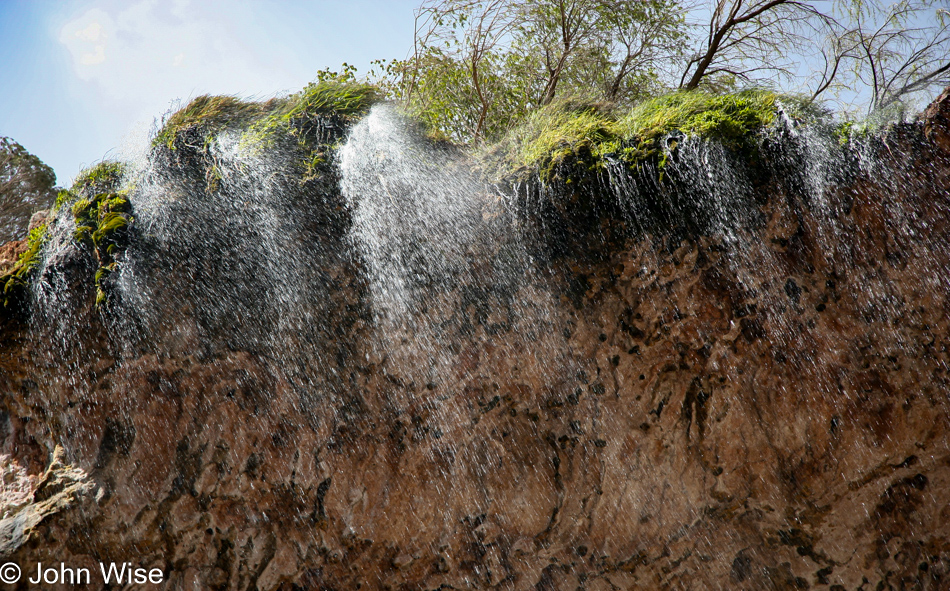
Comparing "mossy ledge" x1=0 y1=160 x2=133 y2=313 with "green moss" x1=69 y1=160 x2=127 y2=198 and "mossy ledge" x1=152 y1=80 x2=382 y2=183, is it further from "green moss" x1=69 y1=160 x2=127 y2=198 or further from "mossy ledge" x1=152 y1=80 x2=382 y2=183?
"mossy ledge" x1=152 y1=80 x2=382 y2=183

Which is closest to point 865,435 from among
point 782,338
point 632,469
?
point 782,338

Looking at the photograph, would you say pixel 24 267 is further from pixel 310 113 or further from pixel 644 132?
pixel 644 132

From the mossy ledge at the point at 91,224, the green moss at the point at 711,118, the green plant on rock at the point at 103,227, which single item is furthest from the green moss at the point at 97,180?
the green moss at the point at 711,118

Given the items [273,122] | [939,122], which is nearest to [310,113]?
[273,122]

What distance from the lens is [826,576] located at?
11.0ft

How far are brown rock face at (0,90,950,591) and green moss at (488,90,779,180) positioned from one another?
1.77ft

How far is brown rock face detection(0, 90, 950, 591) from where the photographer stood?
3.36 m

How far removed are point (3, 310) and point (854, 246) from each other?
6666 millimetres

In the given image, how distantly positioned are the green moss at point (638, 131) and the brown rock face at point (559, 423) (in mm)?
538

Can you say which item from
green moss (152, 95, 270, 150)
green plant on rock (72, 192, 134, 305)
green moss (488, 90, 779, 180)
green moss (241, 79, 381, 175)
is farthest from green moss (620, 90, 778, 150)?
green plant on rock (72, 192, 134, 305)

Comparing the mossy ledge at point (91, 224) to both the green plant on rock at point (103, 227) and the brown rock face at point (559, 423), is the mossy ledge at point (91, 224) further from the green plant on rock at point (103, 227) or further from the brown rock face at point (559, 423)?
the brown rock face at point (559, 423)

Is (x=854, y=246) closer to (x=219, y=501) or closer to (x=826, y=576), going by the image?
(x=826, y=576)

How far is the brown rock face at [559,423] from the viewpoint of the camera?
3355 mm

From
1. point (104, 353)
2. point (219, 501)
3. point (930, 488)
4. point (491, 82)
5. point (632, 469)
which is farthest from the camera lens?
point (491, 82)
